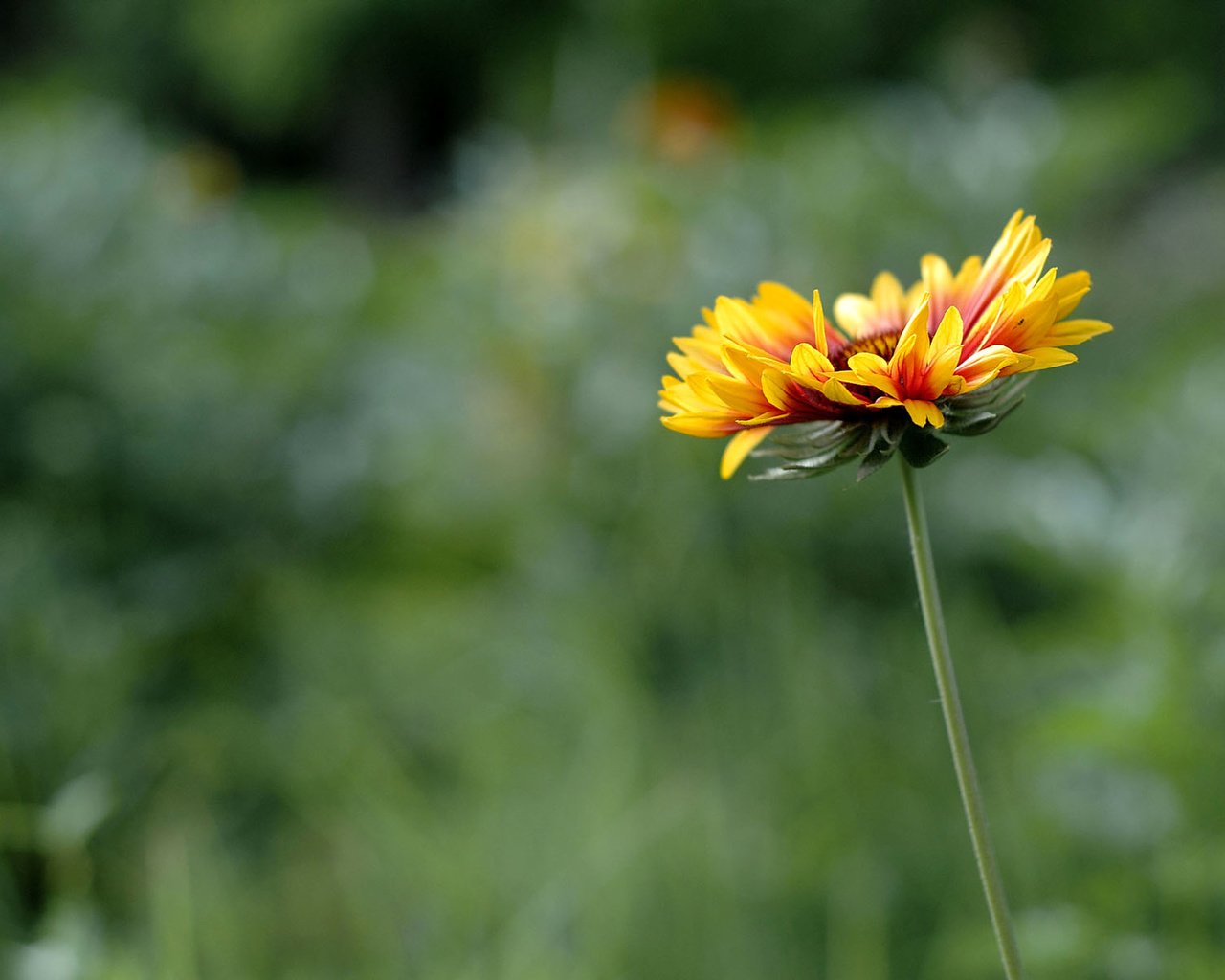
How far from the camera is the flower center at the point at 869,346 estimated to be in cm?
66

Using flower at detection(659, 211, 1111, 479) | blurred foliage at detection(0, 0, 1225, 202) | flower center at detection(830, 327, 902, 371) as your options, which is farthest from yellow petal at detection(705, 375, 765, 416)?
blurred foliage at detection(0, 0, 1225, 202)

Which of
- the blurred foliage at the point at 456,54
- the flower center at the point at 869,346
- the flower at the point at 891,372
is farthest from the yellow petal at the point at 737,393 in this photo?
the blurred foliage at the point at 456,54

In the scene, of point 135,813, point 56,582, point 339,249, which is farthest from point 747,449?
point 339,249

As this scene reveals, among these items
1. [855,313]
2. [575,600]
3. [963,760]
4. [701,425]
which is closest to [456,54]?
[575,600]

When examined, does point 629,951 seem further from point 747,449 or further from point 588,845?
point 747,449

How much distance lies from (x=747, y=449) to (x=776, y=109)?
764cm

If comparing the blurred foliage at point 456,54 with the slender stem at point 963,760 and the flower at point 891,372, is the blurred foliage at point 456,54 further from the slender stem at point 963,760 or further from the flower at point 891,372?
the slender stem at point 963,760

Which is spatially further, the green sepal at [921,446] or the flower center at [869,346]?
the flower center at [869,346]

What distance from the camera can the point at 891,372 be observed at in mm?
522

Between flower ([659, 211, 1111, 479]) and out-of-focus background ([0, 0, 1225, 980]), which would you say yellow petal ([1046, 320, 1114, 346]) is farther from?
Result: out-of-focus background ([0, 0, 1225, 980])

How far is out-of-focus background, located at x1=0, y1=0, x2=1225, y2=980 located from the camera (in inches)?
51.8

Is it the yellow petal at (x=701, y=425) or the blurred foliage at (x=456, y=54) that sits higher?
the blurred foliage at (x=456, y=54)

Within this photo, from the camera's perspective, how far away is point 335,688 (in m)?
2.04

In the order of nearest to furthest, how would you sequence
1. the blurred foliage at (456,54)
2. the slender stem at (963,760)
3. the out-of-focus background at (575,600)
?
the slender stem at (963,760) → the out-of-focus background at (575,600) → the blurred foliage at (456,54)
